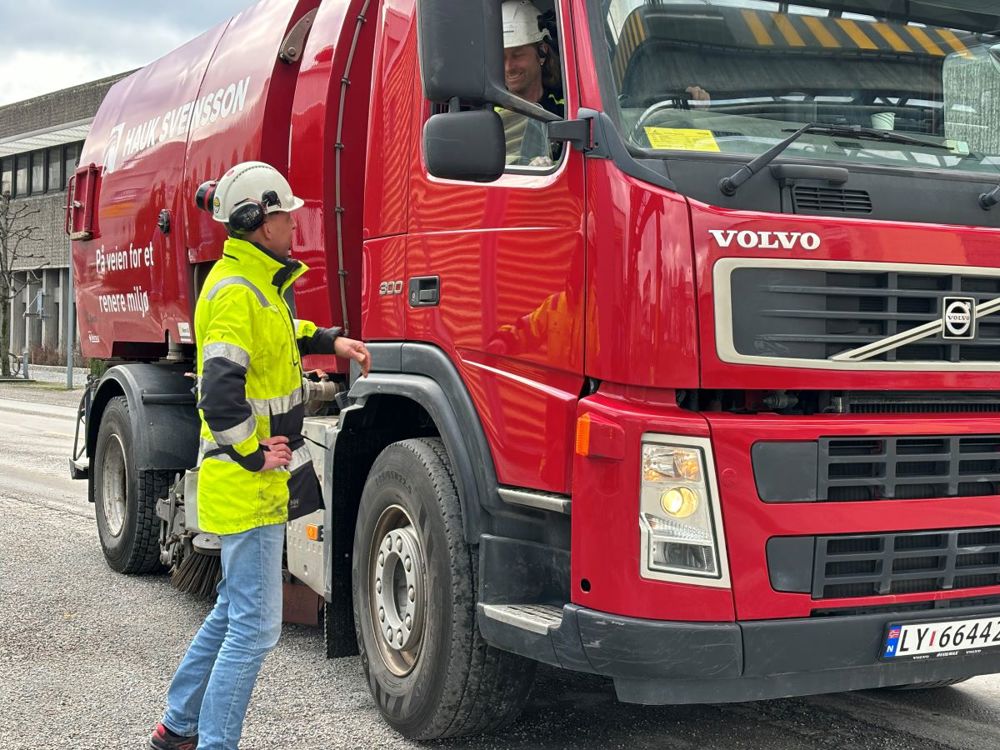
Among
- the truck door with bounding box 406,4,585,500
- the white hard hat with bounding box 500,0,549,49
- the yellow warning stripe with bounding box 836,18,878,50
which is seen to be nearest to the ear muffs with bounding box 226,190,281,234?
the truck door with bounding box 406,4,585,500

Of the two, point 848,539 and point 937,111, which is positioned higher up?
point 937,111

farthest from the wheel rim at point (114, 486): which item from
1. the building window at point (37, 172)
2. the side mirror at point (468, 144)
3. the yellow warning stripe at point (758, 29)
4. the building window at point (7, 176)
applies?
the building window at point (7, 176)

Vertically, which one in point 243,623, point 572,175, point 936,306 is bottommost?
point 243,623

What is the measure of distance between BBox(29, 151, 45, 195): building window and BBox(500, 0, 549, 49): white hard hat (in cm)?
4284

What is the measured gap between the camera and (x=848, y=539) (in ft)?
12.0

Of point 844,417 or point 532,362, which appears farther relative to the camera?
point 532,362

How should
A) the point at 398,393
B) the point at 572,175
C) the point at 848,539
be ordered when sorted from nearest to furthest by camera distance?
1. the point at 848,539
2. the point at 572,175
3. the point at 398,393

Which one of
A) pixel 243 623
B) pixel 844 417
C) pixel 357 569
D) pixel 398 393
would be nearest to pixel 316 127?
pixel 398 393

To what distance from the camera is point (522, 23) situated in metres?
4.12

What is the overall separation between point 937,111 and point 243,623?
2.84 meters

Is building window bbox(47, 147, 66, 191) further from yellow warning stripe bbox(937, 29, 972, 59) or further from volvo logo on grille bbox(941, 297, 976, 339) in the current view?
volvo logo on grille bbox(941, 297, 976, 339)

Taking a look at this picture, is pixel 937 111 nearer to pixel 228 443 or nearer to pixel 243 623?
pixel 228 443

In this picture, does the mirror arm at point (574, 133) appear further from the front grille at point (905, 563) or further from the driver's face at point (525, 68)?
the front grille at point (905, 563)

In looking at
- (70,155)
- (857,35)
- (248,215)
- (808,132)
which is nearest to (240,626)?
(248,215)
